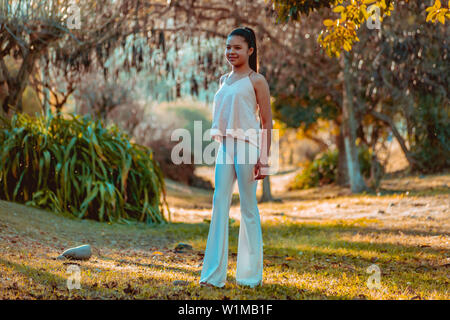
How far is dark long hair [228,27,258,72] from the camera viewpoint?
Answer: 3.61 m

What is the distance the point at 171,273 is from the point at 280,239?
277 cm

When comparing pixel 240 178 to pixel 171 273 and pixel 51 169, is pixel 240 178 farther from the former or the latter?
pixel 51 169

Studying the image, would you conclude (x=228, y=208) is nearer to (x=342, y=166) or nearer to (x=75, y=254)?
(x=75, y=254)

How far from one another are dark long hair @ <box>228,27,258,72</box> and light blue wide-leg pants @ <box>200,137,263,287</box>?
572 millimetres

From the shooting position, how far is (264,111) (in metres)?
3.65

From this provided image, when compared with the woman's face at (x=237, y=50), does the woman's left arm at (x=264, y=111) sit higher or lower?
lower

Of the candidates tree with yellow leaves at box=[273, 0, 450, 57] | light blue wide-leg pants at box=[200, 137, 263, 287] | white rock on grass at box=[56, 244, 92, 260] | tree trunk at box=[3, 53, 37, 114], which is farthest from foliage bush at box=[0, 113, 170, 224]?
light blue wide-leg pants at box=[200, 137, 263, 287]

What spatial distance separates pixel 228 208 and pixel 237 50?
3.53ft

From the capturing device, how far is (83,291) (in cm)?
346

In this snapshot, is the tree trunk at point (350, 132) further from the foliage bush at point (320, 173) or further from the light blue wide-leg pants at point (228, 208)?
the light blue wide-leg pants at point (228, 208)

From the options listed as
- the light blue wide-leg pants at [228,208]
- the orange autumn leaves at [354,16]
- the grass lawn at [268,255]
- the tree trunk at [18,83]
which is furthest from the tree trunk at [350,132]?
the light blue wide-leg pants at [228,208]

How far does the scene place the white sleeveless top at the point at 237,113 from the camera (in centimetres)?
355

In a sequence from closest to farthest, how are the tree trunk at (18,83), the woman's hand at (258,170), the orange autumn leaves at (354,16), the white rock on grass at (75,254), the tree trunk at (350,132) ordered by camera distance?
the woman's hand at (258,170), the orange autumn leaves at (354,16), the white rock on grass at (75,254), the tree trunk at (18,83), the tree trunk at (350,132)
